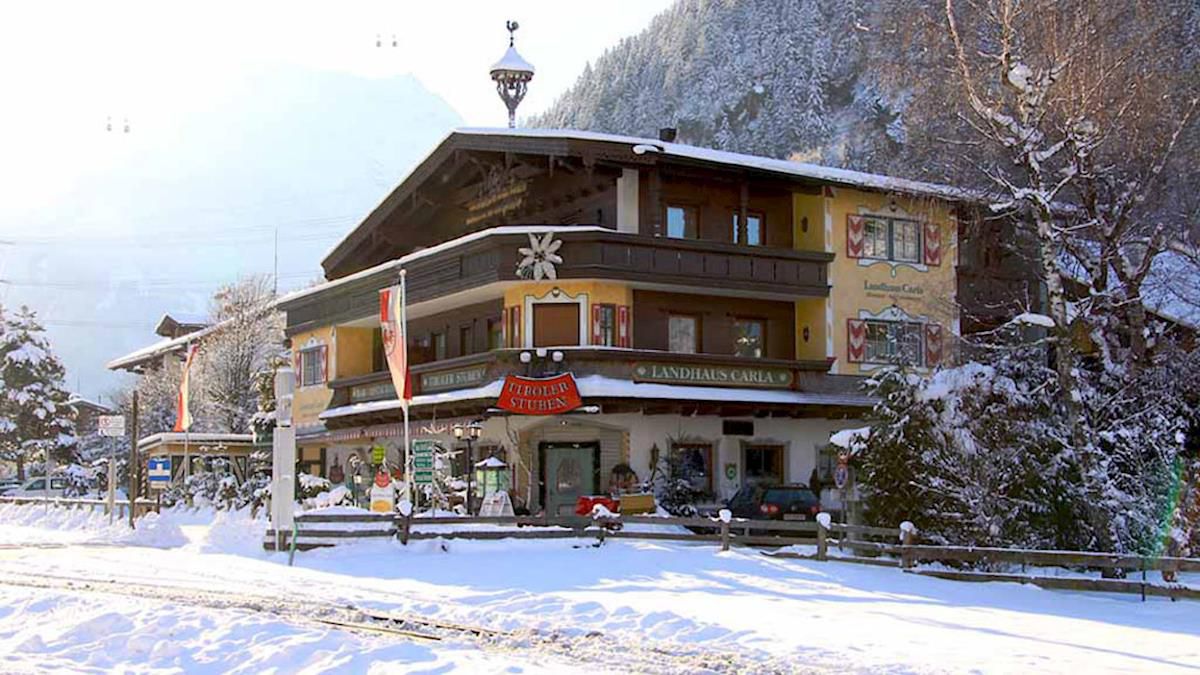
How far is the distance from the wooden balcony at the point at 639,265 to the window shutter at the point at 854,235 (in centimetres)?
107

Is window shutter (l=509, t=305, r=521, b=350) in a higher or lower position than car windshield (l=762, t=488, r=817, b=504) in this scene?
higher

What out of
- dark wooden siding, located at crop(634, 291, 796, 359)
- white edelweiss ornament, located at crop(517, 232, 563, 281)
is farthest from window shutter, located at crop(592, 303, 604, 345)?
dark wooden siding, located at crop(634, 291, 796, 359)

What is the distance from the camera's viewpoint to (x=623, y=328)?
36062 mm

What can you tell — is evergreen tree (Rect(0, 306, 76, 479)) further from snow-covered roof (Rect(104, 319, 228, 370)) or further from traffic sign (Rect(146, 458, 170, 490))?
traffic sign (Rect(146, 458, 170, 490))

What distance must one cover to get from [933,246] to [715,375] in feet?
29.1

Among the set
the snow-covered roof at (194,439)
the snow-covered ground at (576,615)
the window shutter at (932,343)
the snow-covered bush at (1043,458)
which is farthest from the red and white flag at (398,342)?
the snow-covered roof at (194,439)

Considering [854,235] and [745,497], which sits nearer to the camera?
[745,497]

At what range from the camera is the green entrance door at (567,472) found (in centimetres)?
3600

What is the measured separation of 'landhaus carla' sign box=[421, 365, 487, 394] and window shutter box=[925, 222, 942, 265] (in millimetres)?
13760

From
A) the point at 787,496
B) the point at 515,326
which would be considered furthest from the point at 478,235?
the point at 787,496

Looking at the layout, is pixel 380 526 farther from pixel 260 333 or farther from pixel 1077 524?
pixel 260 333

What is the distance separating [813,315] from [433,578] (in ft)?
63.4

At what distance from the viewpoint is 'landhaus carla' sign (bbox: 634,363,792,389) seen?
116 ft

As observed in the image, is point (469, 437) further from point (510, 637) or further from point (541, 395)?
point (510, 637)
